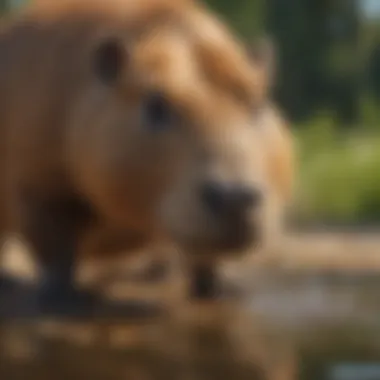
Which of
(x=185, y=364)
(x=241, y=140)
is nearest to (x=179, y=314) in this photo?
(x=241, y=140)

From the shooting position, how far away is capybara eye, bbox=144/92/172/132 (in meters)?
2.97

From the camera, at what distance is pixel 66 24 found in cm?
336

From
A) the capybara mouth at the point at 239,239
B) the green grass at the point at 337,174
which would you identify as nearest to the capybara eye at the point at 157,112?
the capybara mouth at the point at 239,239

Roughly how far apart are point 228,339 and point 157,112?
2.13 feet

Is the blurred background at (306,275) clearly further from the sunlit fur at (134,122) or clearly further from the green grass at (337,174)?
the sunlit fur at (134,122)

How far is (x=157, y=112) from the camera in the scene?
298 centimetres

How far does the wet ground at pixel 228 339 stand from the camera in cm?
223

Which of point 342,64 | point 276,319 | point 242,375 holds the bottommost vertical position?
point 242,375

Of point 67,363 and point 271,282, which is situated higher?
point 271,282

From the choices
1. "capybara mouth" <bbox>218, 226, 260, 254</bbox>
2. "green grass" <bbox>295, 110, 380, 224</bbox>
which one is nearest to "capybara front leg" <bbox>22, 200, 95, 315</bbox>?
"capybara mouth" <bbox>218, 226, 260, 254</bbox>

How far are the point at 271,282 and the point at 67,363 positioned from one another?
1369mm

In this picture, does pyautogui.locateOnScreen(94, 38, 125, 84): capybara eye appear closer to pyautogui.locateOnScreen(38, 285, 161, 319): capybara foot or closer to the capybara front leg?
the capybara front leg

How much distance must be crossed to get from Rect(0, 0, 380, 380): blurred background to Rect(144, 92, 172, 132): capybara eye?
0.48m

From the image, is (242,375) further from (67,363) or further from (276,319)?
(276,319)
